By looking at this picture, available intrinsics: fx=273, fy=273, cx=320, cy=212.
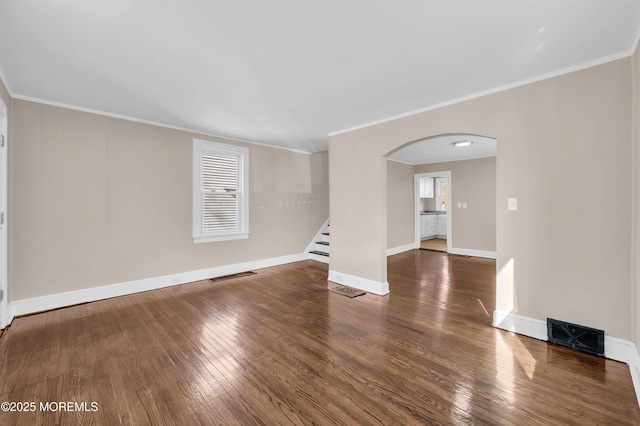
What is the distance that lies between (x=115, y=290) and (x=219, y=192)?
2.15m

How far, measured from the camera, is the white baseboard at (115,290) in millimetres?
3312

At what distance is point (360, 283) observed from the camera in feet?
14.1

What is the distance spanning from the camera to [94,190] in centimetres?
375

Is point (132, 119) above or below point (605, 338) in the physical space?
above

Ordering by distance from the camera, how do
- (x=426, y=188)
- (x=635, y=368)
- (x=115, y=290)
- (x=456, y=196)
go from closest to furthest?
(x=635, y=368) < (x=115, y=290) < (x=456, y=196) < (x=426, y=188)

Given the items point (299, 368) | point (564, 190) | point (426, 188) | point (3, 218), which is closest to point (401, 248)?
point (426, 188)

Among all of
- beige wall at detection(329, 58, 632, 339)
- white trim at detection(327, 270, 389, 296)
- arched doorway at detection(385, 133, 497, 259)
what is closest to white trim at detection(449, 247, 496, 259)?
A: arched doorway at detection(385, 133, 497, 259)

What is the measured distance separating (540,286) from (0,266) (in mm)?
5585

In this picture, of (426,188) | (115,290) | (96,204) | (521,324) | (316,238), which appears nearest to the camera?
(521,324)

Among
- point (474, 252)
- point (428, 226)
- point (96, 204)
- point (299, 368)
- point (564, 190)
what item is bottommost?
point (299, 368)

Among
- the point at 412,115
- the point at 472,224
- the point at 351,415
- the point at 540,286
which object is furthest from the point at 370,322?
the point at 472,224

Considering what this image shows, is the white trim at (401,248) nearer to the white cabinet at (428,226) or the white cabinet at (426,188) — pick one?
the white cabinet at (428,226)

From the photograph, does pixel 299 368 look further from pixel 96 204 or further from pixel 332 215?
pixel 96 204

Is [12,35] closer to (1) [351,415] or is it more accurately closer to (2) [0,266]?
(2) [0,266]
